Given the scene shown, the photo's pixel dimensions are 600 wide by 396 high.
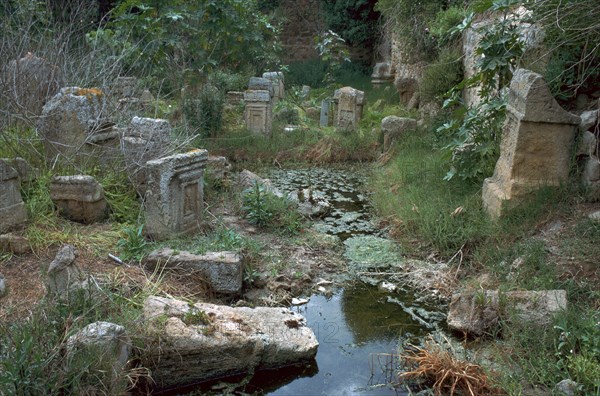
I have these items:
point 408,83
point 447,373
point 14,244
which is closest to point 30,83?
point 14,244

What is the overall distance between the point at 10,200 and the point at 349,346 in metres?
3.01

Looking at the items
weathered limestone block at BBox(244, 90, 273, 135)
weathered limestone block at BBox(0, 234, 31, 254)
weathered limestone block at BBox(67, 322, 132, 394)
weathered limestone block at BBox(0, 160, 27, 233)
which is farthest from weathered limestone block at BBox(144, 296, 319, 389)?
weathered limestone block at BBox(244, 90, 273, 135)

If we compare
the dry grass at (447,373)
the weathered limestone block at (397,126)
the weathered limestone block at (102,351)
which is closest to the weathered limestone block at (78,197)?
the weathered limestone block at (102,351)

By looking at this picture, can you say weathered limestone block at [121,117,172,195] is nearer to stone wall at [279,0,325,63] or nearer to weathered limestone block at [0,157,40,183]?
weathered limestone block at [0,157,40,183]

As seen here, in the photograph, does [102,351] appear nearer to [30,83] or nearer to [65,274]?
[65,274]

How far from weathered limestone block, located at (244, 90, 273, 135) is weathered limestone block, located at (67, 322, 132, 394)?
7.17 meters

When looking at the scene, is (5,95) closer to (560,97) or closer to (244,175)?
(244,175)

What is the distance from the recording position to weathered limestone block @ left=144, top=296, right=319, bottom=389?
148 inches

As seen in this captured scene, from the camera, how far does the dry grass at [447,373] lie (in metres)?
3.57

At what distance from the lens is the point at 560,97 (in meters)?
5.68

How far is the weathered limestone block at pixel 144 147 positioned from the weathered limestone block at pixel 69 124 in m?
0.37

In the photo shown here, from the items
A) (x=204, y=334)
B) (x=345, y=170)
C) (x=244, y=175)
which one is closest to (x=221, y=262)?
(x=204, y=334)

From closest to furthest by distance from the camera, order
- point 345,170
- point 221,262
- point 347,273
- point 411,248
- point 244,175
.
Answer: point 221,262 → point 347,273 → point 411,248 → point 244,175 → point 345,170

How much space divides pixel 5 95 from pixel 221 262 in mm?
2986
